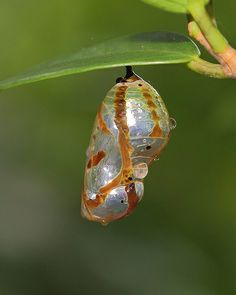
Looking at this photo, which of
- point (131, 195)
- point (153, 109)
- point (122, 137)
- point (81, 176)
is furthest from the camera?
point (81, 176)

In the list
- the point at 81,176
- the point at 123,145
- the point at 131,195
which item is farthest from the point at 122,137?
the point at 81,176

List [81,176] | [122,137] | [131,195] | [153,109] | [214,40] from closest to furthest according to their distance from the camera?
[214,40] → [153,109] → [122,137] → [131,195] → [81,176]

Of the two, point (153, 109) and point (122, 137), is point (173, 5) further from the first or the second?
point (122, 137)

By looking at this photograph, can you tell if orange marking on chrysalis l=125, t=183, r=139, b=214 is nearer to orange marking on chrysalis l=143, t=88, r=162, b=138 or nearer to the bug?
the bug

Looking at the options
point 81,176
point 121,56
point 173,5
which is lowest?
point 121,56

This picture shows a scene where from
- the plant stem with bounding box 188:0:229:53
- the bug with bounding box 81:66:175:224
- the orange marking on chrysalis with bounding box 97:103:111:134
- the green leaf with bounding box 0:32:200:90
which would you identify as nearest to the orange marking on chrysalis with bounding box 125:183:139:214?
the bug with bounding box 81:66:175:224

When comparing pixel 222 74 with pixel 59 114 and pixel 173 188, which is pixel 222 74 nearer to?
pixel 173 188

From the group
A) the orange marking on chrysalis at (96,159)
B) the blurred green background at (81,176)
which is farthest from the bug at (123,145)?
the blurred green background at (81,176)

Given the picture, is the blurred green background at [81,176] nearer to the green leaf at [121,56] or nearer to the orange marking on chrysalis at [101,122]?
the orange marking on chrysalis at [101,122]
